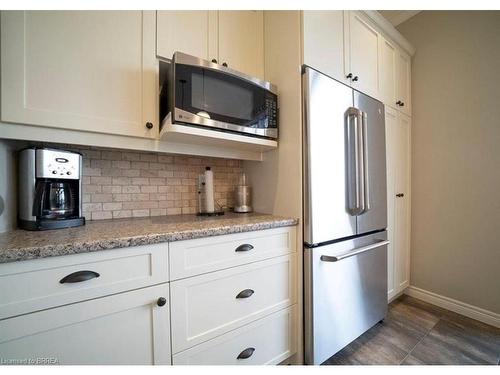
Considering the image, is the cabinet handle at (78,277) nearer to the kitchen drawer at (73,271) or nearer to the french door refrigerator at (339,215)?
the kitchen drawer at (73,271)

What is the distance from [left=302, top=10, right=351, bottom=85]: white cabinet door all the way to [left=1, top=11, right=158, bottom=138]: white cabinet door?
0.87 metres

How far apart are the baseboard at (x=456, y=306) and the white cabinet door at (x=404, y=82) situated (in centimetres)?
172

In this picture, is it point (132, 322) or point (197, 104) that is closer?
point (132, 322)

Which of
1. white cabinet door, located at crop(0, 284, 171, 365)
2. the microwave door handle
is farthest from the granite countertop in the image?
the microwave door handle

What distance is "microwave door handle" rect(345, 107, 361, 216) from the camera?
1.38 meters

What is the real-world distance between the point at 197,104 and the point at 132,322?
39.3 inches

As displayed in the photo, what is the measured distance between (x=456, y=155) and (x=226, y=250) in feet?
7.01

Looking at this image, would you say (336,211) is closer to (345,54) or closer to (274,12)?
(345,54)

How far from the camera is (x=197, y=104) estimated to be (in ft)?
3.62

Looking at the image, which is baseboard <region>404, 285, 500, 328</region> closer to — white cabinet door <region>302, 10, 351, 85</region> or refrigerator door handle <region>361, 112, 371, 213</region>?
refrigerator door handle <region>361, 112, 371, 213</region>

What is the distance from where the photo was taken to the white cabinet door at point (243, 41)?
1.35 metres

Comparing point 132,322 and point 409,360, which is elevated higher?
point 132,322

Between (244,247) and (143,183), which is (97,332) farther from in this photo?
(143,183)
